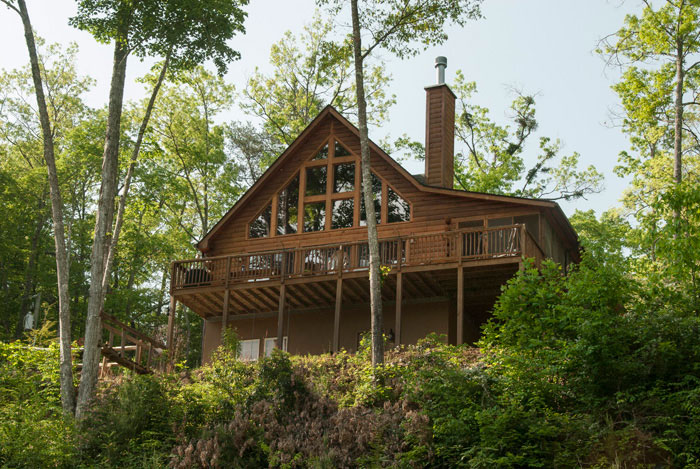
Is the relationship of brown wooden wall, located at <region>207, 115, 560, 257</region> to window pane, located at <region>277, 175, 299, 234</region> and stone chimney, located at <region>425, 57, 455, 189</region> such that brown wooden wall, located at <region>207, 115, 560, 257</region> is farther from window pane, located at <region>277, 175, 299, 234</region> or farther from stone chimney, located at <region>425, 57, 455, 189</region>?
stone chimney, located at <region>425, 57, 455, 189</region>

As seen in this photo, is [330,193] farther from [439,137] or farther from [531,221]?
[531,221]

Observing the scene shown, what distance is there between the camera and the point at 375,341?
1761cm

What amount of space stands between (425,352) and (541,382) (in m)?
3.64

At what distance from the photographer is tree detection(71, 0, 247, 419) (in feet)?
62.5

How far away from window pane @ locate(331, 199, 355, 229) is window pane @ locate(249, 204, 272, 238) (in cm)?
214

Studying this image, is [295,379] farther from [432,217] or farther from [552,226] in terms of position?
[552,226]

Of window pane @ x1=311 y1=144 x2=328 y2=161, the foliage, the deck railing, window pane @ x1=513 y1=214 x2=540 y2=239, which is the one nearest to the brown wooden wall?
window pane @ x1=311 y1=144 x2=328 y2=161

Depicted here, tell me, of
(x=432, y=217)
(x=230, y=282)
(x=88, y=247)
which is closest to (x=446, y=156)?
(x=432, y=217)

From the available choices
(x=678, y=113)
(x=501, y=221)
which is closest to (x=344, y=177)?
(x=501, y=221)

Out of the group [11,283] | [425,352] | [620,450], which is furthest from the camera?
[11,283]

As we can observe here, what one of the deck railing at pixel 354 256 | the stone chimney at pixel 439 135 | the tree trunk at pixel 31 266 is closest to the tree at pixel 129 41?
the deck railing at pixel 354 256

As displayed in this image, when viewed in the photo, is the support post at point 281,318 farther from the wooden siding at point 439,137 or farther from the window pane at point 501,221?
the window pane at point 501,221

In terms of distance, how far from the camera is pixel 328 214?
24.0 metres

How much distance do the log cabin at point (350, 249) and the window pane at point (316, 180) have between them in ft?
0.11
